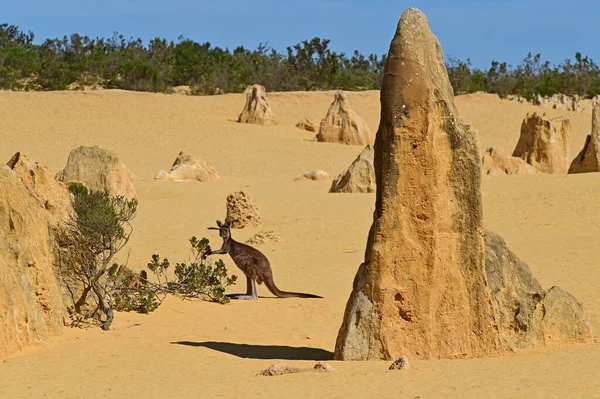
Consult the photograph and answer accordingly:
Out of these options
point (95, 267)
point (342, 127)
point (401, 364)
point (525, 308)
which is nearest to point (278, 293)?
point (95, 267)

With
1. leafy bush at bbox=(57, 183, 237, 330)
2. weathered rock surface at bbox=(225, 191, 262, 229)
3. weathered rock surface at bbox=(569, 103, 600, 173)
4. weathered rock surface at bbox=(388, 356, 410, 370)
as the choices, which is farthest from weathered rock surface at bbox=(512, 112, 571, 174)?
weathered rock surface at bbox=(388, 356, 410, 370)

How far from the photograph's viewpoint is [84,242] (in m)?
12.0

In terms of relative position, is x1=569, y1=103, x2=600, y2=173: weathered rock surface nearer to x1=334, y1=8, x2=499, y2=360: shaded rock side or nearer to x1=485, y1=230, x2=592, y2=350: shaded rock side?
x1=485, y1=230, x2=592, y2=350: shaded rock side

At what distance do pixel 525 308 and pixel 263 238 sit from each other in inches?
363

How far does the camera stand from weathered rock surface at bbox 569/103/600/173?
965 inches

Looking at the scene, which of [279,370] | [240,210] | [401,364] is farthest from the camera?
[240,210]

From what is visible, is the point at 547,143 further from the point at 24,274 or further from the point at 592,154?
the point at 24,274

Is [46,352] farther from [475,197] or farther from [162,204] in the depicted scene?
[162,204]

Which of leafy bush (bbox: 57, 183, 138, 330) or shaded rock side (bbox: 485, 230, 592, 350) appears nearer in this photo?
shaded rock side (bbox: 485, 230, 592, 350)

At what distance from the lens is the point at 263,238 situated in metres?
18.9

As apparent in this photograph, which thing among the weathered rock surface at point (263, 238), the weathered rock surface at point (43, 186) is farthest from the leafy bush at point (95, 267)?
the weathered rock surface at point (263, 238)

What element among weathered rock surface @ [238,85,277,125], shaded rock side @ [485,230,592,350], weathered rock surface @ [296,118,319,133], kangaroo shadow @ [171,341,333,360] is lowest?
kangaroo shadow @ [171,341,333,360]

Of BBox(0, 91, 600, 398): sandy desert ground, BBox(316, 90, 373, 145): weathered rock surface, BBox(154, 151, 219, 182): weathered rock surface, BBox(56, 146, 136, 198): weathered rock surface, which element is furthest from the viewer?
BBox(316, 90, 373, 145): weathered rock surface

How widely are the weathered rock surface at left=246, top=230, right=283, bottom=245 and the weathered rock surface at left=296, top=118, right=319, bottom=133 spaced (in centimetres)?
2013
